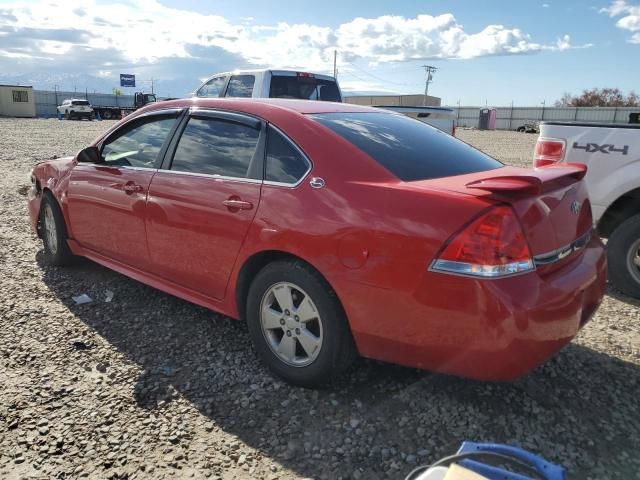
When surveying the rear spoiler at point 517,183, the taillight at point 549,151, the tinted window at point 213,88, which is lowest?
the rear spoiler at point 517,183

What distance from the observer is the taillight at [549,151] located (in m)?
4.50

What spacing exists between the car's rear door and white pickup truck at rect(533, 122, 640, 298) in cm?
283

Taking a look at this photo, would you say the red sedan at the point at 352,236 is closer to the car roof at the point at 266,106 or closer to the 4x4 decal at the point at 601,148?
the car roof at the point at 266,106

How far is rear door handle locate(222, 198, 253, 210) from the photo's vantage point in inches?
116

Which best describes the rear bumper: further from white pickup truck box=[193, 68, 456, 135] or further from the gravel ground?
white pickup truck box=[193, 68, 456, 135]

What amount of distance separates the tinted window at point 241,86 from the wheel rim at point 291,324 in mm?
6185

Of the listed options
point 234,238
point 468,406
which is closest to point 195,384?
point 234,238

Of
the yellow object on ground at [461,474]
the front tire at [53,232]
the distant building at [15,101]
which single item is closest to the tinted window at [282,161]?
the yellow object on ground at [461,474]

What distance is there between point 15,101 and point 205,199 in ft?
154

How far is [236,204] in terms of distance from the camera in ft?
9.88

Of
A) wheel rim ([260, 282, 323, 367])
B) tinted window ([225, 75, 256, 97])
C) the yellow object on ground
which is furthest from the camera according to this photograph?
tinted window ([225, 75, 256, 97])

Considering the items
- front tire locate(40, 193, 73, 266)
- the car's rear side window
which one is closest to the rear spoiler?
the car's rear side window

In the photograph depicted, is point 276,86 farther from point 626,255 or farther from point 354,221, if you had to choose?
point 354,221

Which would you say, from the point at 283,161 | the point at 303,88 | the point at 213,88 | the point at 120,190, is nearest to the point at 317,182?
the point at 283,161
